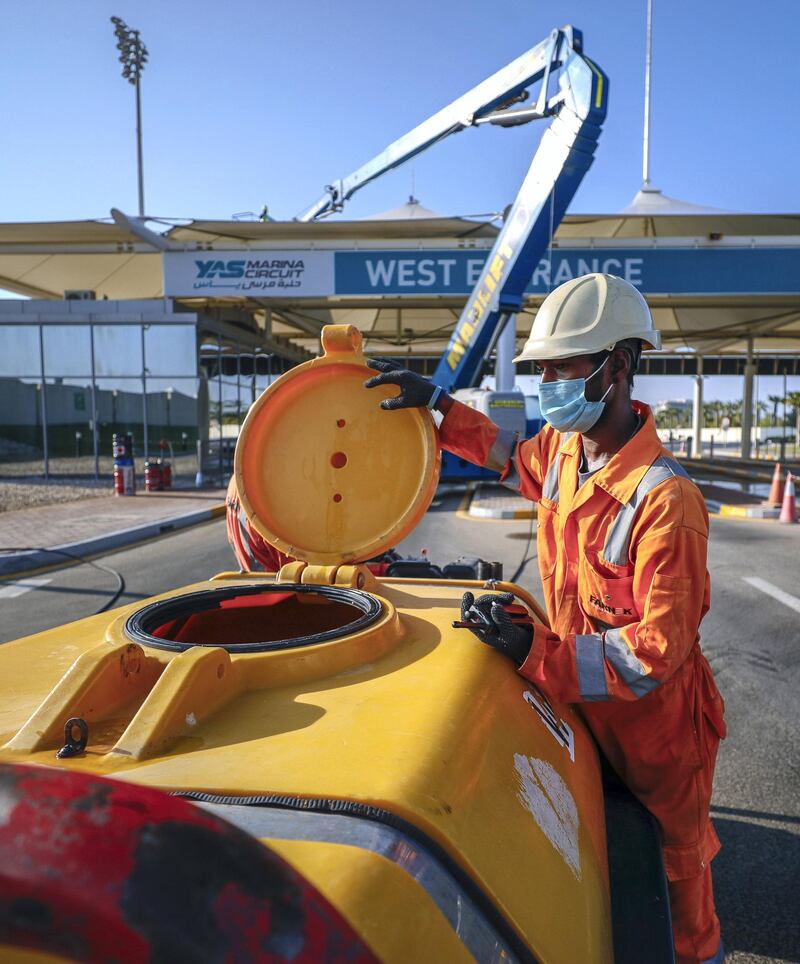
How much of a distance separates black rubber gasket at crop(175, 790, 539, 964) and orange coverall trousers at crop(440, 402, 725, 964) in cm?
72

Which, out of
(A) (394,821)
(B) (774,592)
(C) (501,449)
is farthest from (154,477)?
(A) (394,821)

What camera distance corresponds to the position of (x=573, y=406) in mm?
2070

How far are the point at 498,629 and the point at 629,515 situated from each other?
0.46 metres

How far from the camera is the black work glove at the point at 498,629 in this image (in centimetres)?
165

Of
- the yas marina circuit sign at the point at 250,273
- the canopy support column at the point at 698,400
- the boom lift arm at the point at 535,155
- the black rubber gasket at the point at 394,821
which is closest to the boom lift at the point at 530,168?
the boom lift arm at the point at 535,155

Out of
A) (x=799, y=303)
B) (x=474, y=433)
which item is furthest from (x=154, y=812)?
(x=799, y=303)

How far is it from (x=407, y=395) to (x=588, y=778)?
120cm

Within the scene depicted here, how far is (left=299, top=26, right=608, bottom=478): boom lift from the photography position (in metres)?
10.4

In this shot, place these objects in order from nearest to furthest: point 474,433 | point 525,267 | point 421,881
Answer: point 421,881 → point 474,433 → point 525,267

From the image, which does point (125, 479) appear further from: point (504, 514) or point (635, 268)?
point (635, 268)

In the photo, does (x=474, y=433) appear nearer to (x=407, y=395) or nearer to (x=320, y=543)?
(x=407, y=395)

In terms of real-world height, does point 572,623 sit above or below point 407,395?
below

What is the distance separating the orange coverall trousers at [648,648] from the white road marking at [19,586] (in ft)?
20.0

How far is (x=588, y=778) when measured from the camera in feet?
5.63
